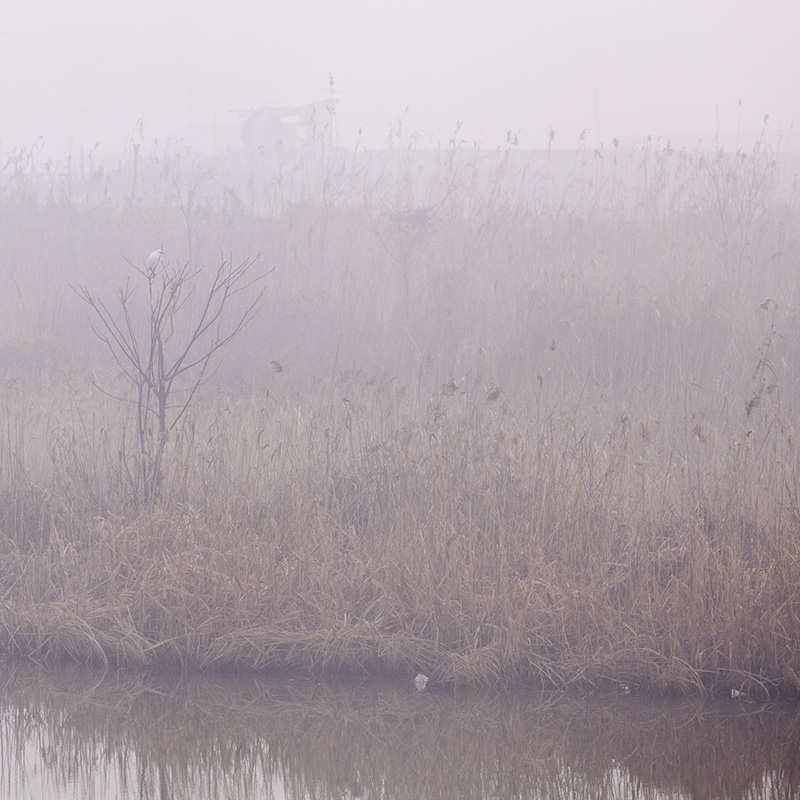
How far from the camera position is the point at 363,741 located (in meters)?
3.46

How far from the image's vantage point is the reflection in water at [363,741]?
3.15 m

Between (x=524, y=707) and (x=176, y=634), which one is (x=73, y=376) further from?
(x=524, y=707)

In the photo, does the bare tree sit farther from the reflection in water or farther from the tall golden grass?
the reflection in water

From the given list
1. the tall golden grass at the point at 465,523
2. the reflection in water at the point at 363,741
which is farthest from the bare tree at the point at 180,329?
the reflection in water at the point at 363,741

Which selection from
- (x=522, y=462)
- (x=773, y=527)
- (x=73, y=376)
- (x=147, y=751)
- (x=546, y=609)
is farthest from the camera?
(x=73, y=376)

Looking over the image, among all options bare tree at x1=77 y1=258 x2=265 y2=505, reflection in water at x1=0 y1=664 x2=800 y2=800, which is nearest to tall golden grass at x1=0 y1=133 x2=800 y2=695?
reflection in water at x1=0 y1=664 x2=800 y2=800

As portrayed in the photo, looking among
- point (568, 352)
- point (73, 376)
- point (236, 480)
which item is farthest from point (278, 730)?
point (73, 376)

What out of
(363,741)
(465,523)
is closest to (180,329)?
(465,523)

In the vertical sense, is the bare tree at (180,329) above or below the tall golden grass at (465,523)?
above

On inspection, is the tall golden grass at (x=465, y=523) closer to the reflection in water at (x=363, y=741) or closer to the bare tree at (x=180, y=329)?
the reflection in water at (x=363, y=741)

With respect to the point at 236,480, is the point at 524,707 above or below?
below

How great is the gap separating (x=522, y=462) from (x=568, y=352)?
3034 mm

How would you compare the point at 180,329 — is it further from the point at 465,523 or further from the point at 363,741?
the point at 363,741

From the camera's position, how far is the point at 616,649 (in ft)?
12.9
